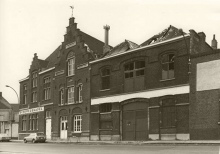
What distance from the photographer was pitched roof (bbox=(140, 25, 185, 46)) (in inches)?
1229

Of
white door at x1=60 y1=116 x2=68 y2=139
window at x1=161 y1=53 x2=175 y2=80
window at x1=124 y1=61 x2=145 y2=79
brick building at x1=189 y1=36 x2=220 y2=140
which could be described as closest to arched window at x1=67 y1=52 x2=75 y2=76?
white door at x1=60 y1=116 x2=68 y2=139

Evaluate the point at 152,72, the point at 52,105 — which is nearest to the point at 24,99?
the point at 52,105

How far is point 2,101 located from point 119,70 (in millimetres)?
52576

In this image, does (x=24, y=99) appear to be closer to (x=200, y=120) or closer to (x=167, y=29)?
(x=167, y=29)

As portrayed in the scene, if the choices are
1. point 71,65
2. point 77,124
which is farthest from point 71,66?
point 77,124

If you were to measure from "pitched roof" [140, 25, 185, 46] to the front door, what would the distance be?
21.5 ft

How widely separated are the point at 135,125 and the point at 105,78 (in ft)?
21.1

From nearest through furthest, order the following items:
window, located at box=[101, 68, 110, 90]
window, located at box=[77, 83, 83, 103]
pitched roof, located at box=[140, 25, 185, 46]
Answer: pitched roof, located at box=[140, 25, 185, 46] < window, located at box=[101, 68, 110, 90] < window, located at box=[77, 83, 83, 103]

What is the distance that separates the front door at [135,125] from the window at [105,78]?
3931mm

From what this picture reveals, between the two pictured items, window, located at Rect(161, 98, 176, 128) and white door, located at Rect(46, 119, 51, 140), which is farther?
white door, located at Rect(46, 119, 51, 140)

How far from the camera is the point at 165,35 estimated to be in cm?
3216

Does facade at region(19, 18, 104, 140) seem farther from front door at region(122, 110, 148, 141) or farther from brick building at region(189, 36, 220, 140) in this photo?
brick building at region(189, 36, 220, 140)

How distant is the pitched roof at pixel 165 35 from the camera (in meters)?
31.2

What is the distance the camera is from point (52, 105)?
146ft
